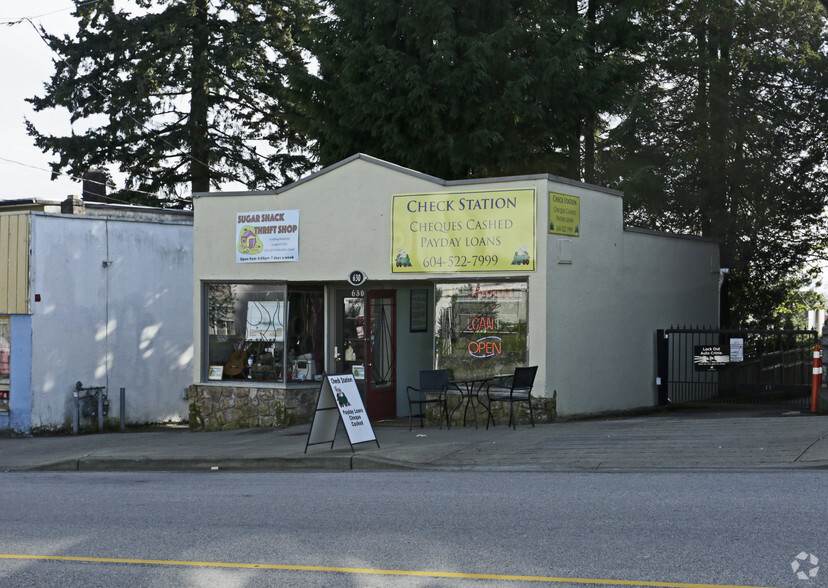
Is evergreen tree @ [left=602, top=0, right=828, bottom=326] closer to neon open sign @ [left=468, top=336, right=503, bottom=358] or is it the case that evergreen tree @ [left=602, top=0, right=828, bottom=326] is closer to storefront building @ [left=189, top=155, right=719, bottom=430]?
storefront building @ [left=189, top=155, right=719, bottom=430]

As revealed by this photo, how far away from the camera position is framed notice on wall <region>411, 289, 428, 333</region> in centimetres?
1803

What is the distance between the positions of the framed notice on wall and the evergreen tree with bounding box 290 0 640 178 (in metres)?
7.09

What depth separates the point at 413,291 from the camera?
18.0m

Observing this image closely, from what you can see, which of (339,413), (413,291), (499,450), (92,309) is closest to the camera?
(499,450)

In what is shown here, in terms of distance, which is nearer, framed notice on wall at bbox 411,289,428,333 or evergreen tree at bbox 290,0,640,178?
framed notice on wall at bbox 411,289,428,333

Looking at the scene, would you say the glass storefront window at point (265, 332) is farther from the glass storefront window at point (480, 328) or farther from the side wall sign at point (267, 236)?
the glass storefront window at point (480, 328)

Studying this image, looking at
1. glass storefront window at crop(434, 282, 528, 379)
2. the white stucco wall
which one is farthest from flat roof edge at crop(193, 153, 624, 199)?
the white stucco wall

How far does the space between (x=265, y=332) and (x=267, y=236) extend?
180 centimetres

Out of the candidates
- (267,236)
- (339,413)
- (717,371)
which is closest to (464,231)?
(267,236)

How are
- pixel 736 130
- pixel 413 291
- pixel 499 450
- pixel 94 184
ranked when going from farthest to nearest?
pixel 94 184
pixel 736 130
pixel 413 291
pixel 499 450

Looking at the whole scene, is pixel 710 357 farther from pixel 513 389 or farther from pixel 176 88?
pixel 176 88

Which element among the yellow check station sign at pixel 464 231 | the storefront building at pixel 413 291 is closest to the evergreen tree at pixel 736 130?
the storefront building at pixel 413 291

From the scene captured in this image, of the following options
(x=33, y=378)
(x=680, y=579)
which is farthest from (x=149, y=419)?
(x=680, y=579)

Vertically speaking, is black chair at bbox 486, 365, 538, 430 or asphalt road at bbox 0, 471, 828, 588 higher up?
black chair at bbox 486, 365, 538, 430
